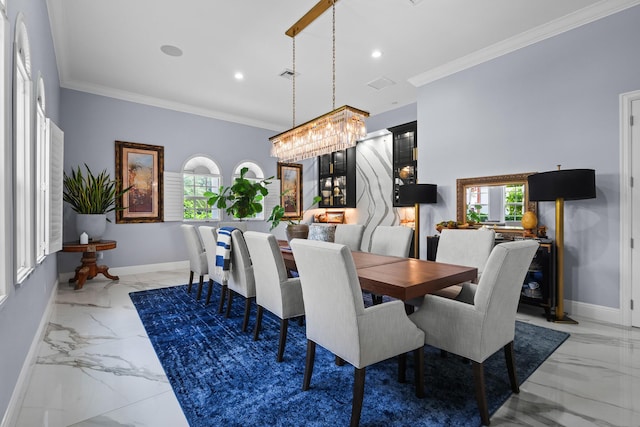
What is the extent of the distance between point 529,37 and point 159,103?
18.5 ft

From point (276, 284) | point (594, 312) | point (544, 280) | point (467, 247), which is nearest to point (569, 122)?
point (544, 280)

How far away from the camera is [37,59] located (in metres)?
2.51

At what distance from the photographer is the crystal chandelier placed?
3.17 metres

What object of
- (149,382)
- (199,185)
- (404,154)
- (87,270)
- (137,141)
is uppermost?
(137,141)

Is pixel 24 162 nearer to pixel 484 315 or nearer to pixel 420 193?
pixel 484 315

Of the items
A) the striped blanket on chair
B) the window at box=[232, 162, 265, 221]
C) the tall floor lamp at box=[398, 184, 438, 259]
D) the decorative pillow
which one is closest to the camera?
the striped blanket on chair

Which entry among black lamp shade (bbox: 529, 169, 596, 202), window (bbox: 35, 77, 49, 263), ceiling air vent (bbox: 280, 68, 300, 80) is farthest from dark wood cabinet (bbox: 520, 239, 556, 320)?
window (bbox: 35, 77, 49, 263)

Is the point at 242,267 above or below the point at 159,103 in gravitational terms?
below

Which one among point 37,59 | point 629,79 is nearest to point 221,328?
point 37,59

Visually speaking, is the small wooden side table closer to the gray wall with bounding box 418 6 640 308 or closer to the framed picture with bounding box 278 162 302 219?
the framed picture with bounding box 278 162 302 219

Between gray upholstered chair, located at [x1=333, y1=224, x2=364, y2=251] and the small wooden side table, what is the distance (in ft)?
10.9

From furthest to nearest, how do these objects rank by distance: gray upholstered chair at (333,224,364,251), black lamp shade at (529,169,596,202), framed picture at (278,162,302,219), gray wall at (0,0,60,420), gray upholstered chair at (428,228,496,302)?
framed picture at (278,162,302,219) < gray upholstered chair at (333,224,364,251) < black lamp shade at (529,169,596,202) < gray upholstered chair at (428,228,496,302) < gray wall at (0,0,60,420)

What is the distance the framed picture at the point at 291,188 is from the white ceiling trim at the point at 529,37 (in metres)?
3.58

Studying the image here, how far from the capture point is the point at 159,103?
5.52 metres
